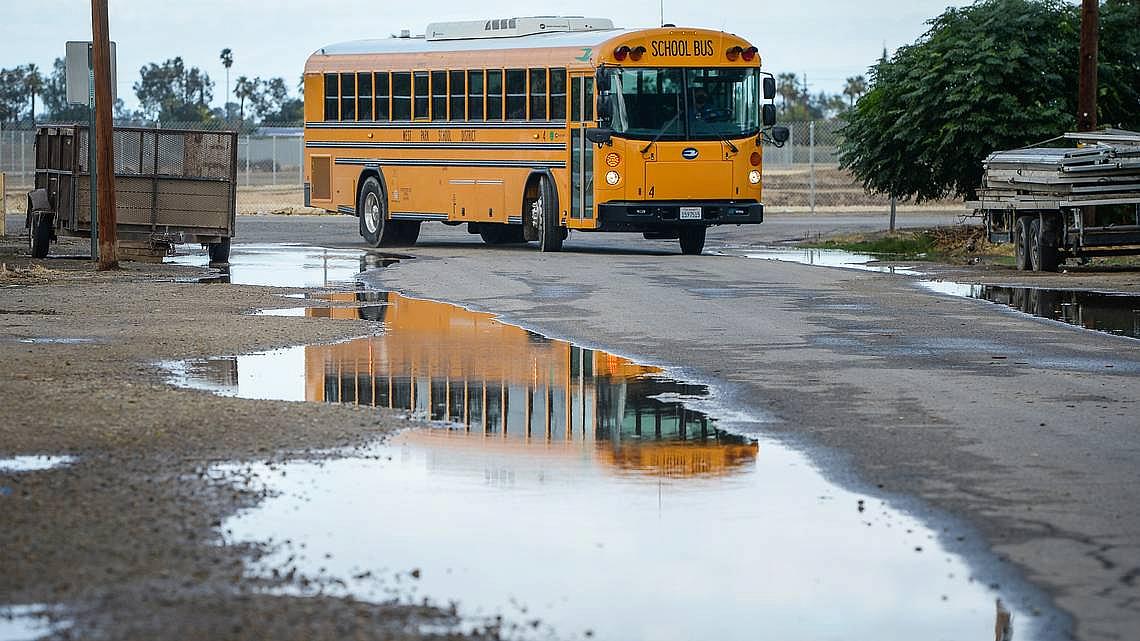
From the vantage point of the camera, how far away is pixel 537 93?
1232 inches

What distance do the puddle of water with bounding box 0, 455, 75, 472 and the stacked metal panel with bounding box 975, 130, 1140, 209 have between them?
57.3 feet

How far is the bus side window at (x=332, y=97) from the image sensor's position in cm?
3531

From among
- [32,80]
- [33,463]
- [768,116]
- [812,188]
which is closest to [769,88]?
[768,116]

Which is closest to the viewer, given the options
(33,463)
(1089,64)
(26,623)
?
(26,623)

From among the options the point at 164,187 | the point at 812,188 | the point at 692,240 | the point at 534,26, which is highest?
the point at 534,26

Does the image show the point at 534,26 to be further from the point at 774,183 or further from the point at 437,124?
the point at 774,183

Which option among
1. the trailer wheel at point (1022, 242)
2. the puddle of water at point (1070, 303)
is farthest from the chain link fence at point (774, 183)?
the puddle of water at point (1070, 303)

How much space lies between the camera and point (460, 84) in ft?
107

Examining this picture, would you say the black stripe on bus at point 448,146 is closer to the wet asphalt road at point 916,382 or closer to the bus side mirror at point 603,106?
the bus side mirror at point 603,106

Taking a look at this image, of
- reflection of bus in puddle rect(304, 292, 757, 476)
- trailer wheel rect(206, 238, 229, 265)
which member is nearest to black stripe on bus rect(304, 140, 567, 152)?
trailer wheel rect(206, 238, 229, 265)

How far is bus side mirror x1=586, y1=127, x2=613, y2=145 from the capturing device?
29.8 metres

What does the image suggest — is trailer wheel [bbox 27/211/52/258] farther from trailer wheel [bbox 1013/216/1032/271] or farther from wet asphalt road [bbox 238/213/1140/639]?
trailer wheel [bbox 1013/216/1032/271]

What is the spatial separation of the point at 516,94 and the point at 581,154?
1994 mm

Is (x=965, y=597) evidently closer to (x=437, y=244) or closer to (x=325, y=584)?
(x=325, y=584)
